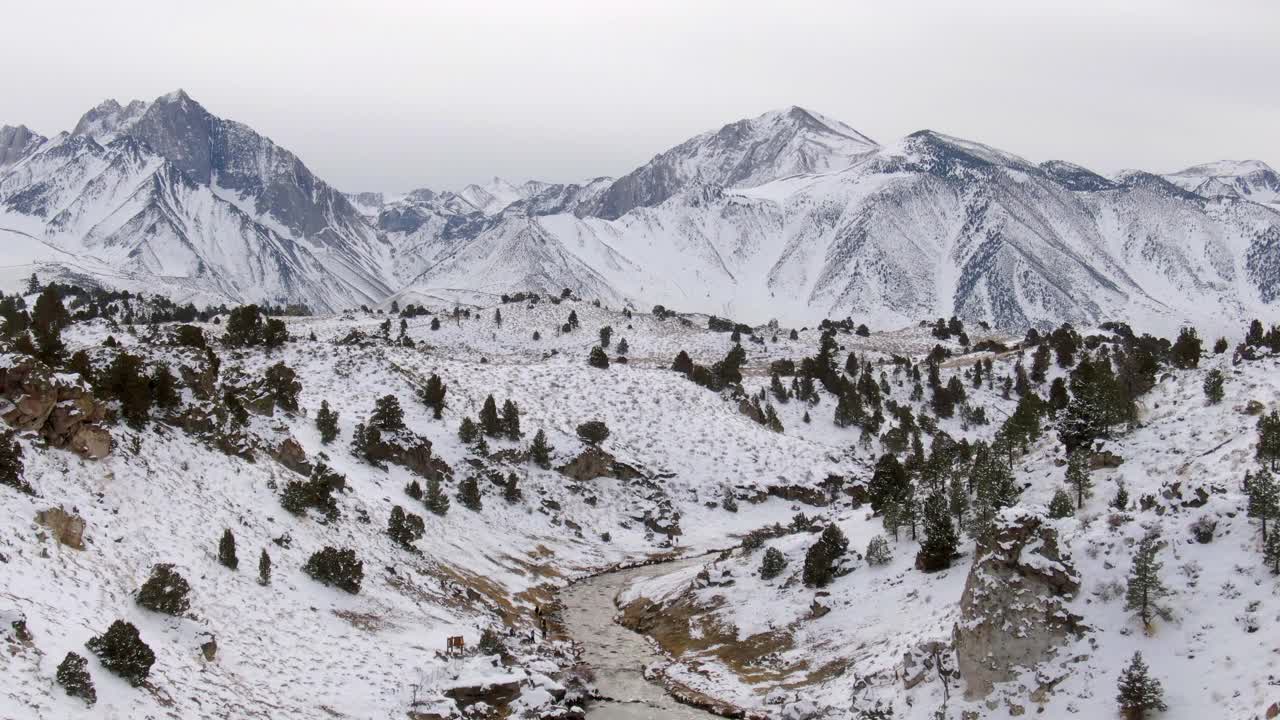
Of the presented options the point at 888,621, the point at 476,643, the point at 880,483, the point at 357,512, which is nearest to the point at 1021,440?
the point at 880,483

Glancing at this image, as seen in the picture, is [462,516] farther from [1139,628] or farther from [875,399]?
[875,399]

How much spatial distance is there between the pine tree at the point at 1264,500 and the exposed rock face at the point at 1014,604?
19.6ft

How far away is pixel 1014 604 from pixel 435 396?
189ft

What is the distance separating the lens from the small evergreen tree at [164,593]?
3023cm

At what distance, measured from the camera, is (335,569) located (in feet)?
133

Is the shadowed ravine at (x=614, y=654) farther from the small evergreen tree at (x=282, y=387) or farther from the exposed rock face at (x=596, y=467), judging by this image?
the small evergreen tree at (x=282, y=387)

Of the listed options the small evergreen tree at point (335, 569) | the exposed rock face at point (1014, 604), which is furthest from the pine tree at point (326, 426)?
the exposed rock face at point (1014, 604)

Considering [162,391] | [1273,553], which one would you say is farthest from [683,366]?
[1273,553]

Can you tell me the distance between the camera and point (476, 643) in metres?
40.2

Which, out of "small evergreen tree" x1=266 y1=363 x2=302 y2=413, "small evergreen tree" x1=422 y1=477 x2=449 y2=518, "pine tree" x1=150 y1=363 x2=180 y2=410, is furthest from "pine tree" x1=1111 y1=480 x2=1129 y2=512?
"small evergreen tree" x1=266 y1=363 x2=302 y2=413

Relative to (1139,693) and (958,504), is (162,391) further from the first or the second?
(1139,693)

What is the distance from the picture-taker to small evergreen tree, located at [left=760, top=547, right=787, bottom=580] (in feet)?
160

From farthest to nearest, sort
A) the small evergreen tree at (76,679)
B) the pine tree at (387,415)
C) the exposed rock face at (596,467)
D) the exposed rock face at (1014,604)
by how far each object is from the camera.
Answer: the exposed rock face at (596,467) < the pine tree at (387,415) < the exposed rock face at (1014,604) < the small evergreen tree at (76,679)

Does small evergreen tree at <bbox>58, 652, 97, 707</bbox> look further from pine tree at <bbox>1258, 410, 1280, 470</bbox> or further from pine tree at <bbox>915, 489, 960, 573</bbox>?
pine tree at <bbox>1258, 410, 1280, 470</bbox>
